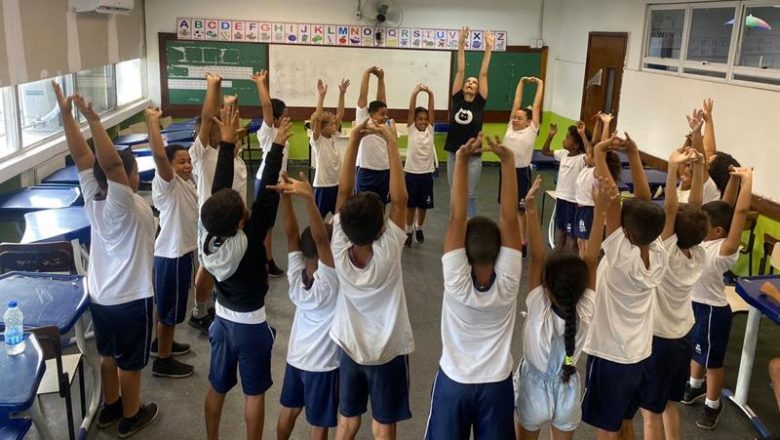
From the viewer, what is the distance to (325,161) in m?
5.17

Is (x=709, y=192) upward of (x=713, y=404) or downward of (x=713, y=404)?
upward

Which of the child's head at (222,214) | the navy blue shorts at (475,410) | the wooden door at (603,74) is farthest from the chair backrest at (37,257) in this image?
the wooden door at (603,74)

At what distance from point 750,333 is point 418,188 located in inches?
125

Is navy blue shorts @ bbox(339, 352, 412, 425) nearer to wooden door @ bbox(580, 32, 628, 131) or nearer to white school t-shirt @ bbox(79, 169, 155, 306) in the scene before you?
white school t-shirt @ bbox(79, 169, 155, 306)

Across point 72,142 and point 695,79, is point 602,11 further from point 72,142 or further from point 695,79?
point 72,142

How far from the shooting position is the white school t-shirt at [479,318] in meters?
2.04

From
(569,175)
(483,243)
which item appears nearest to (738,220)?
(483,243)

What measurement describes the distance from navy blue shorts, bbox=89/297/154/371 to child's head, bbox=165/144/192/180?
0.90 meters

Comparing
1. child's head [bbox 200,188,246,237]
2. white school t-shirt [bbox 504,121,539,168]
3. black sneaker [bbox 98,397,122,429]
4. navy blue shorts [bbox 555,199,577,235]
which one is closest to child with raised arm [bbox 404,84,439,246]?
white school t-shirt [bbox 504,121,539,168]

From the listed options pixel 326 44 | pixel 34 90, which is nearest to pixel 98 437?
pixel 34 90

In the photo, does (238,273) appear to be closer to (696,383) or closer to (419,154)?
(696,383)

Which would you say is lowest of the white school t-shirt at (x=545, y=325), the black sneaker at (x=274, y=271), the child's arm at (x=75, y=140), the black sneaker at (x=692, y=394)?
the black sneaker at (x=692, y=394)

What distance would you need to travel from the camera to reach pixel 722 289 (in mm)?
3070

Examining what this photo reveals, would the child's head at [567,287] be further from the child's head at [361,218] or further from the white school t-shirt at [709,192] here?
the white school t-shirt at [709,192]
